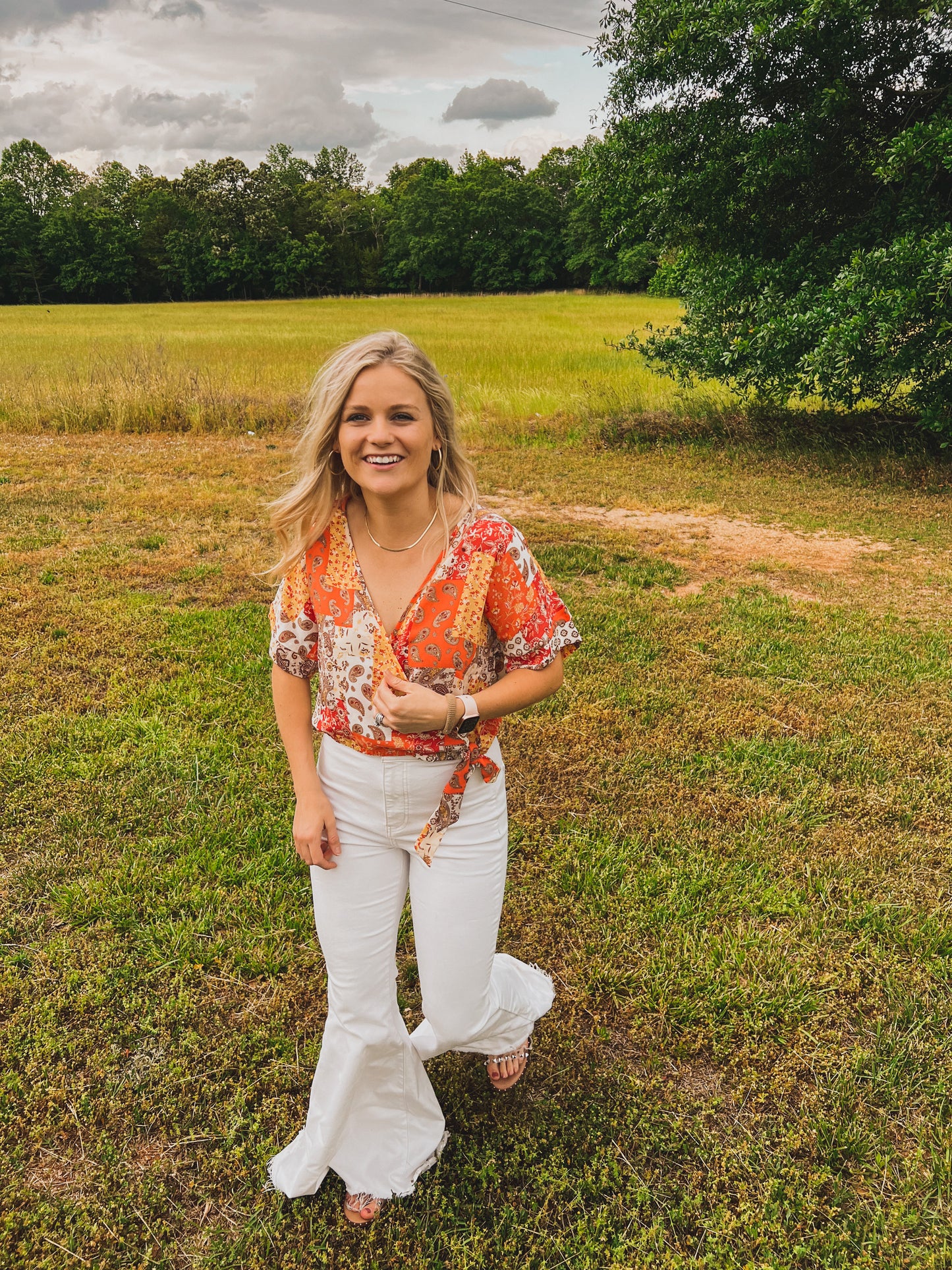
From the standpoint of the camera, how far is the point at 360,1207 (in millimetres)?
2035

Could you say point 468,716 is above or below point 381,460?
below

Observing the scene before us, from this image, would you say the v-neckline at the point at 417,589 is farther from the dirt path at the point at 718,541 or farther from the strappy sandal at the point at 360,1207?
the dirt path at the point at 718,541

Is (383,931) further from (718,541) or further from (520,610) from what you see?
(718,541)

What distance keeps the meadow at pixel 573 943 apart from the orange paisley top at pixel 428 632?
1125 millimetres

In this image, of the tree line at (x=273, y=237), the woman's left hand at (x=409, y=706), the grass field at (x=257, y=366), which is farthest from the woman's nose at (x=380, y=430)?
the tree line at (x=273, y=237)

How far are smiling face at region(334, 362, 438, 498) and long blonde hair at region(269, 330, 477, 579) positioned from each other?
26 millimetres

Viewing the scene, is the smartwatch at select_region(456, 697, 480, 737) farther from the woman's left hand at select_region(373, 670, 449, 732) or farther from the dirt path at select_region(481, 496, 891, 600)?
the dirt path at select_region(481, 496, 891, 600)

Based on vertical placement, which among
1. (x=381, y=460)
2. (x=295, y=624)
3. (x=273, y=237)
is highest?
(x=273, y=237)

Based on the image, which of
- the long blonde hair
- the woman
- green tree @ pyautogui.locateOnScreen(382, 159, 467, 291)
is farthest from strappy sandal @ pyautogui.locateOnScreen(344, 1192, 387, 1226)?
green tree @ pyautogui.locateOnScreen(382, 159, 467, 291)

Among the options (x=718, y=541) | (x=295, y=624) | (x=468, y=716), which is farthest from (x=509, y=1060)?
(x=718, y=541)

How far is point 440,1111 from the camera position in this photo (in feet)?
6.97

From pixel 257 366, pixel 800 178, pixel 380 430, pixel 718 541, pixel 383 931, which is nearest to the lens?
pixel 380 430

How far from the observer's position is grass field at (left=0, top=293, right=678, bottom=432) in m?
11.9

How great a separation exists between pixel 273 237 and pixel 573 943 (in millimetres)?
70619
